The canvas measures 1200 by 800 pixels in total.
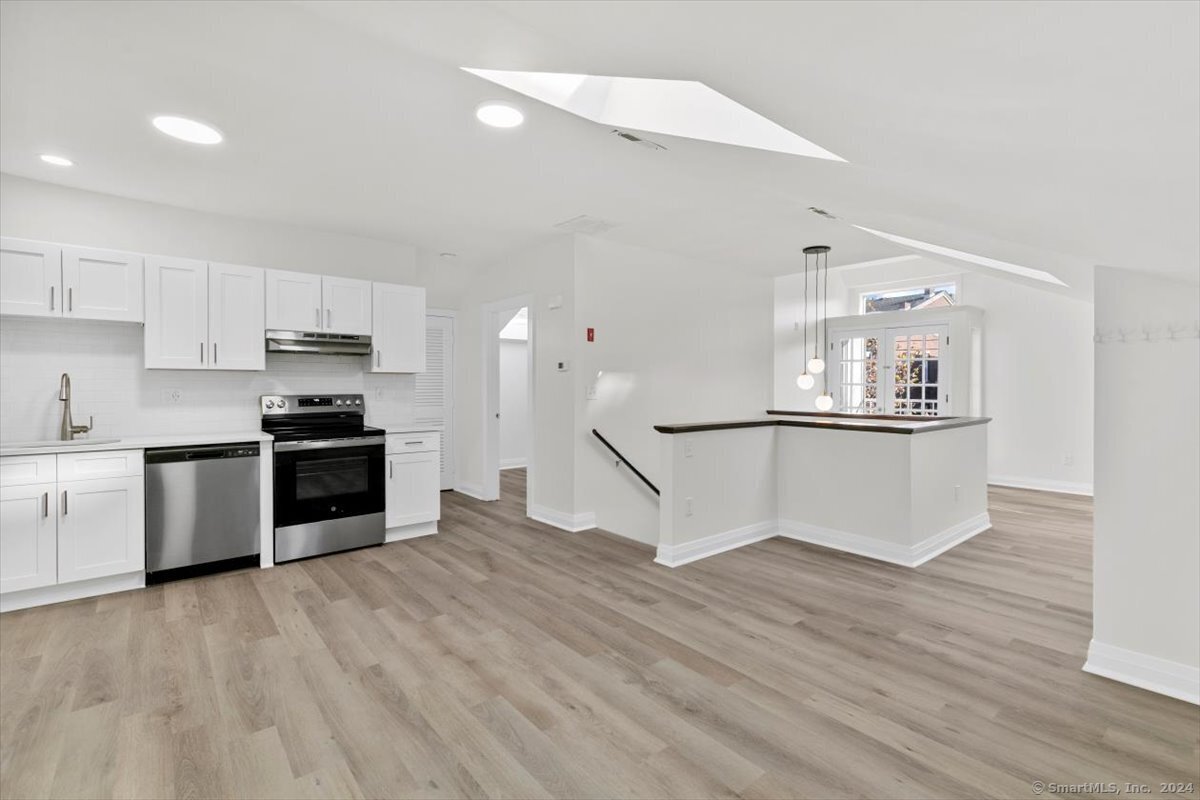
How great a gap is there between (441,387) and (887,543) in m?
4.90

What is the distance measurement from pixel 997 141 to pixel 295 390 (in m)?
4.74

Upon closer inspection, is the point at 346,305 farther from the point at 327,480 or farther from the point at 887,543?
the point at 887,543

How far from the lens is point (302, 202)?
12.8 ft

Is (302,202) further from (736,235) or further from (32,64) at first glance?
(736,235)

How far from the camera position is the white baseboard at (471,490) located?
245 inches

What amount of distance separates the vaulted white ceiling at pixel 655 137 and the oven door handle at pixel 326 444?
1720mm

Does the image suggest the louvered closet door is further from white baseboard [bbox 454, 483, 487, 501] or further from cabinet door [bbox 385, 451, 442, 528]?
cabinet door [bbox 385, 451, 442, 528]

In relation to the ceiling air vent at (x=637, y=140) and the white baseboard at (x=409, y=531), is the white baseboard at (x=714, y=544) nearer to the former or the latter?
the white baseboard at (x=409, y=531)

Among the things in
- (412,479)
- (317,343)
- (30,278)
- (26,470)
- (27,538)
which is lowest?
(27,538)

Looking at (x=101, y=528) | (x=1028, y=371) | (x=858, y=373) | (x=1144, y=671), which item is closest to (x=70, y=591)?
(x=101, y=528)

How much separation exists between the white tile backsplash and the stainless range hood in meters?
0.21

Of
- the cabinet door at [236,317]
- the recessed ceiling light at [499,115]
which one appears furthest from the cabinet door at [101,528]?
the recessed ceiling light at [499,115]

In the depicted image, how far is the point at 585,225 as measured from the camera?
14.9 ft

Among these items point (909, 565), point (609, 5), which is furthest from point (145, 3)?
point (909, 565)
